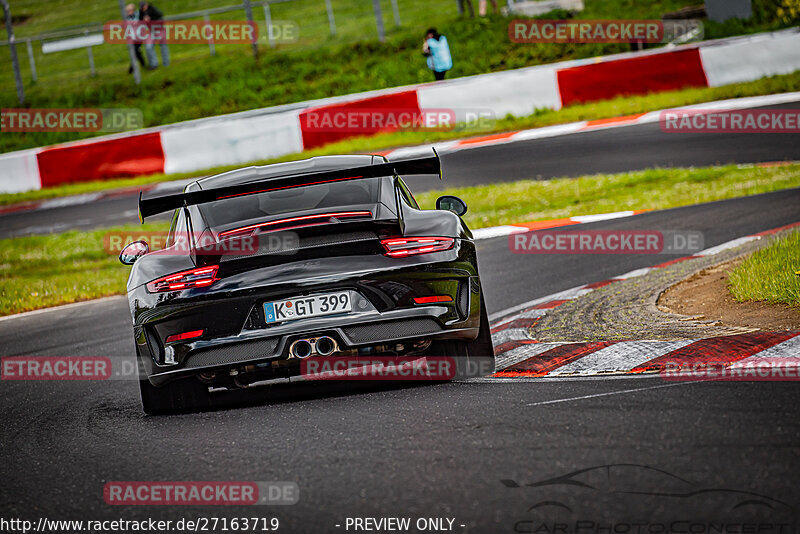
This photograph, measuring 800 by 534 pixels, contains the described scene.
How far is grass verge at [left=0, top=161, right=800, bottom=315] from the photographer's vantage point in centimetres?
1179

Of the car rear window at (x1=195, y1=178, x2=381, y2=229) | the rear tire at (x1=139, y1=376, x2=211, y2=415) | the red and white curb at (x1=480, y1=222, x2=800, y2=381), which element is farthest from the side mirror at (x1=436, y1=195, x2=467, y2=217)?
the rear tire at (x1=139, y1=376, x2=211, y2=415)

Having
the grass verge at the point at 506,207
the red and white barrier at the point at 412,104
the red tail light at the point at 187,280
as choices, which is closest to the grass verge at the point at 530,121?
the red and white barrier at the point at 412,104

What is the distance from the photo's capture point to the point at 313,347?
518 cm

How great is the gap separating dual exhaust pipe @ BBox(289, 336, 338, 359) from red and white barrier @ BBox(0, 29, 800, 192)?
549 inches

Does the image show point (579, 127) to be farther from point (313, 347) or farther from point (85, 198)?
point (313, 347)

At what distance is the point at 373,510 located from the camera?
12.0 feet

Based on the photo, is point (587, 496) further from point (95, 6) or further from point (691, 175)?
point (95, 6)

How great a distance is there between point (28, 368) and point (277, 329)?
3.33m

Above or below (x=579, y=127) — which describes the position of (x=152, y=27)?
above

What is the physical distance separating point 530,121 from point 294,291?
45.9 feet

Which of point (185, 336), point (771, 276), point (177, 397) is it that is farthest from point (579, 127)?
point (185, 336)

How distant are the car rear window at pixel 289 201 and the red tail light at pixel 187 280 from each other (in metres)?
0.46

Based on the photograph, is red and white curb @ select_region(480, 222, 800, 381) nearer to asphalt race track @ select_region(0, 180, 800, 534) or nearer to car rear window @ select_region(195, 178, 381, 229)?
asphalt race track @ select_region(0, 180, 800, 534)

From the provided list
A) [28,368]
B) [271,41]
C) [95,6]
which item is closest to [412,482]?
[28,368]
